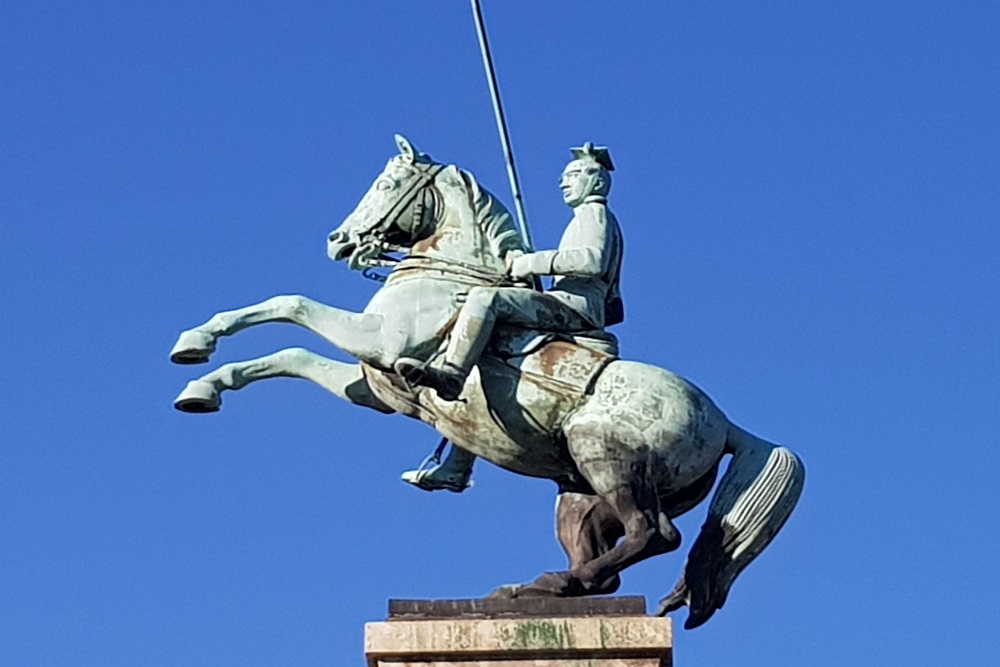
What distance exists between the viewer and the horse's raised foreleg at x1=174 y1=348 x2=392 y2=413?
48.3 feet

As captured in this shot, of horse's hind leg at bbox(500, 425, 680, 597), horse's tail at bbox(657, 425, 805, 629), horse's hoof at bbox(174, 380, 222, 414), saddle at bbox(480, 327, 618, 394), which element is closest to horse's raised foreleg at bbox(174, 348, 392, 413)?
horse's hoof at bbox(174, 380, 222, 414)

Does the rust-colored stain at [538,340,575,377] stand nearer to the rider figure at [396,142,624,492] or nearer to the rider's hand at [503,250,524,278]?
the rider figure at [396,142,624,492]

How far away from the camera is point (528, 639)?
13852mm

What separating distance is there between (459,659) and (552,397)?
151 cm

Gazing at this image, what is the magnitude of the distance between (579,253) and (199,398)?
2.21 m

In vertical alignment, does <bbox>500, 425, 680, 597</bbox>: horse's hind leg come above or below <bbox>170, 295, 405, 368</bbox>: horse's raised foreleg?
below

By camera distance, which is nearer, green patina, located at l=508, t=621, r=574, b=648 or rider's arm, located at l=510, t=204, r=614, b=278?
green patina, located at l=508, t=621, r=574, b=648

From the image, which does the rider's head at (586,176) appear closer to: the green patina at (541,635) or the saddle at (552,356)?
the saddle at (552,356)

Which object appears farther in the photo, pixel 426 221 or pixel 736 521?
pixel 426 221

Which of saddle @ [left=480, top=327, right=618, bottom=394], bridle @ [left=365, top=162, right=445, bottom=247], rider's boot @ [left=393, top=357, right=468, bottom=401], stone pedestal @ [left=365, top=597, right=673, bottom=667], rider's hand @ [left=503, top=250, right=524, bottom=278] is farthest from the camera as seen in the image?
bridle @ [left=365, top=162, right=445, bottom=247]

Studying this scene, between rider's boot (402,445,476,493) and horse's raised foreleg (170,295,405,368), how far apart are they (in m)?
0.88

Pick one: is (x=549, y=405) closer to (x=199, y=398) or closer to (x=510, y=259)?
(x=510, y=259)

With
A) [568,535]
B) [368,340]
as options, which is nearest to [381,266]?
[368,340]

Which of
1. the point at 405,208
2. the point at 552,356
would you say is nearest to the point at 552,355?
the point at 552,356
